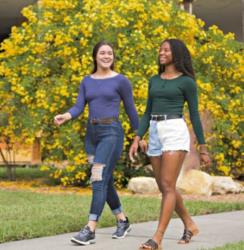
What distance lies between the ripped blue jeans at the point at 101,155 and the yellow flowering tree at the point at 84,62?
5.73 metres

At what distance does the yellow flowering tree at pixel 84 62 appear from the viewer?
501 inches

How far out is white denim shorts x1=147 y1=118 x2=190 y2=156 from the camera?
5.95 metres

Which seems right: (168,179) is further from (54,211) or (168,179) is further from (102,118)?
(54,211)

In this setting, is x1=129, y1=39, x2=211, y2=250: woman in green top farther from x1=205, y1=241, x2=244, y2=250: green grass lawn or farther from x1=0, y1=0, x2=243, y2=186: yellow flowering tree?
x1=0, y1=0, x2=243, y2=186: yellow flowering tree

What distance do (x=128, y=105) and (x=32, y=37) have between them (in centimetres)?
728

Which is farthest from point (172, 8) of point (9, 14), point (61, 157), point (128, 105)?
point (9, 14)

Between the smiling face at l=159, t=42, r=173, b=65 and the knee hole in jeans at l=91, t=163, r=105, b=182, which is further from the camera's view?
the knee hole in jeans at l=91, t=163, r=105, b=182

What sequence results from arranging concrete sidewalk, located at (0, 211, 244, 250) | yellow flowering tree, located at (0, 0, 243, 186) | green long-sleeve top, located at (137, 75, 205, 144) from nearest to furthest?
green long-sleeve top, located at (137, 75, 205, 144) → concrete sidewalk, located at (0, 211, 244, 250) → yellow flowering tree, located at (0, 0, 243, 186)

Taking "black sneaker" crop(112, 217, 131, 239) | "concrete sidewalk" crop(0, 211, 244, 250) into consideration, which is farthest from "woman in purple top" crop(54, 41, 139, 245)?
"concrete sidewalk" crop(0, 211, 244, 250)

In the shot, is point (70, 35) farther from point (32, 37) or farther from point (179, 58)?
point (179, 58)

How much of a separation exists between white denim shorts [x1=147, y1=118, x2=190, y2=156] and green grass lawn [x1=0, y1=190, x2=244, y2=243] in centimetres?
160

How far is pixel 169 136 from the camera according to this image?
5953 millimetres

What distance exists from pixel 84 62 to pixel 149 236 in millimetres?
6220

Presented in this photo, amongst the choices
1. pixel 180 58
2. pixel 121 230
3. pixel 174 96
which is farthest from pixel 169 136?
pixel 121 230
